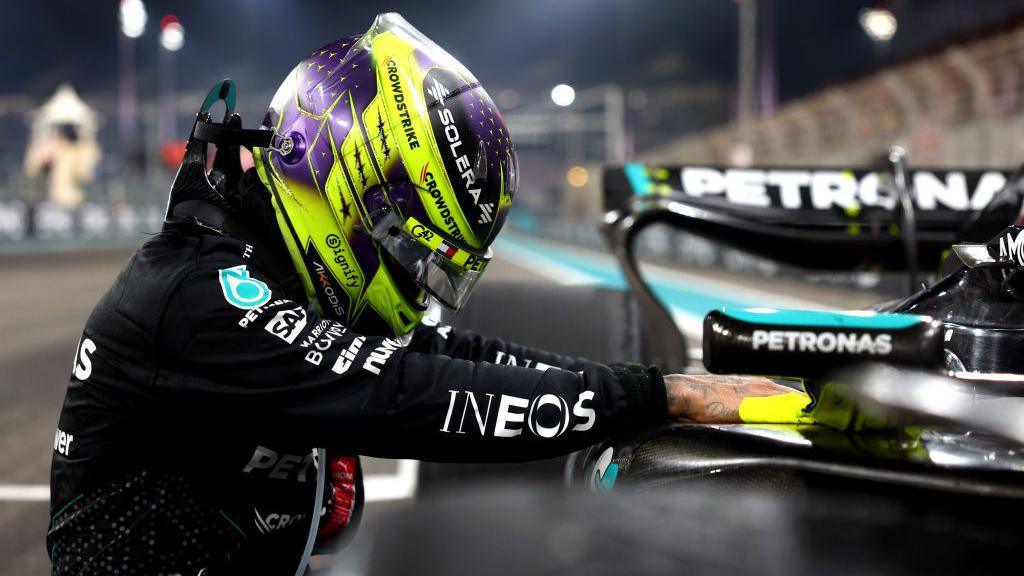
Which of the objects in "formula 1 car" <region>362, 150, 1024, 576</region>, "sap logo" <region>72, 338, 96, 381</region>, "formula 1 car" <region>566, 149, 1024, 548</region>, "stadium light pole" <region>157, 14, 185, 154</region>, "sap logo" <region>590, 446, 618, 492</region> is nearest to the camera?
"formula 1 car" <region>362, 150, 1024, 576</region>

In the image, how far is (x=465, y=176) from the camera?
150cm

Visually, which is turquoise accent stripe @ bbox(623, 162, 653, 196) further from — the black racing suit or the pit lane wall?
the pit lane wall

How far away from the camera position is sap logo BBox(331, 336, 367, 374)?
123 centimetres

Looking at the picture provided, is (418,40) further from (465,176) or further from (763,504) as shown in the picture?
(763,504)

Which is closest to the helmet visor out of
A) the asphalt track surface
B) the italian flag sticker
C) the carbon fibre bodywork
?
the italian flag sticker

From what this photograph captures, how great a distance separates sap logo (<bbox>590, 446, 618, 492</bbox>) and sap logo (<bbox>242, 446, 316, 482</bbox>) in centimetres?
65

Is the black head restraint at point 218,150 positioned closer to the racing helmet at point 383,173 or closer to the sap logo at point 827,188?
the racing helmet at point 383,173

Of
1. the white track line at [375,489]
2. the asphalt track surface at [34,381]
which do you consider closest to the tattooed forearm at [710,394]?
the asphalt track surface at [34,381]

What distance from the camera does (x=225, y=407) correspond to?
1254mm

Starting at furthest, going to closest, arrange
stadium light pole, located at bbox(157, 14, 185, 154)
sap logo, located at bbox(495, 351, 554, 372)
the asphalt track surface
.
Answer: stadium light pole, located at bbox(157, 14, 185, 154)
the asphalt track surface
sap logo, located at bbox(495, 351, 554, 372)

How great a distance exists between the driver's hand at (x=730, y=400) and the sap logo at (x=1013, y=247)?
0.39 m

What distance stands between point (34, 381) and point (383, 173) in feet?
16.7

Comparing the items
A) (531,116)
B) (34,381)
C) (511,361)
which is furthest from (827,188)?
(531,116)

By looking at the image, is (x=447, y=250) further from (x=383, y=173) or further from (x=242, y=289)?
(x=242, y=289)
